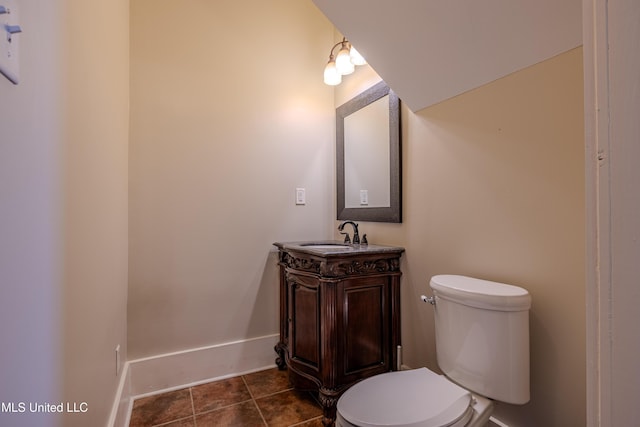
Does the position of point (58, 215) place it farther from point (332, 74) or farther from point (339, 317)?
point (332, 74)

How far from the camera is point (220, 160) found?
197cm

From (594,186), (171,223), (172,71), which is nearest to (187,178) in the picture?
(171,223)

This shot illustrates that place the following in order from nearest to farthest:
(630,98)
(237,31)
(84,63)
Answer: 1. (630,98)
2. (84,63)
3. (237,31)

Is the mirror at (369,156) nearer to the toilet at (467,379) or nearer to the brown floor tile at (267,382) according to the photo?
the toilet at (467,379)

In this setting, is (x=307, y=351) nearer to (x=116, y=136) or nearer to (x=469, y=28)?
(x=116, y=136)

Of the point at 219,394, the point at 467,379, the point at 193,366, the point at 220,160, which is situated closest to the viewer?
the point at 467,379

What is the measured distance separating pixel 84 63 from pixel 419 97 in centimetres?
140

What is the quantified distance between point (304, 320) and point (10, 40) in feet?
5.06

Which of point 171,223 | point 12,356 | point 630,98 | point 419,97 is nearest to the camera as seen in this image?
point 630,98

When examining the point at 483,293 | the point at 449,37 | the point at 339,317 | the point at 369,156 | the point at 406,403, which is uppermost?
the point at 449,37

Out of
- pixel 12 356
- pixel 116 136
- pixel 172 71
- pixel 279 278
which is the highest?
pixel 172 71

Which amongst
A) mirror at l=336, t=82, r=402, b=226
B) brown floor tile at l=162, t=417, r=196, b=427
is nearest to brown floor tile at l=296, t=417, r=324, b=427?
brown floor tile at l=162, t=417, r=196, b=427

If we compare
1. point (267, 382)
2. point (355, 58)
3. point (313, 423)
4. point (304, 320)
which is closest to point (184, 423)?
point (267, 382)

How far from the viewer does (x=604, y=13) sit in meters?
0.39
